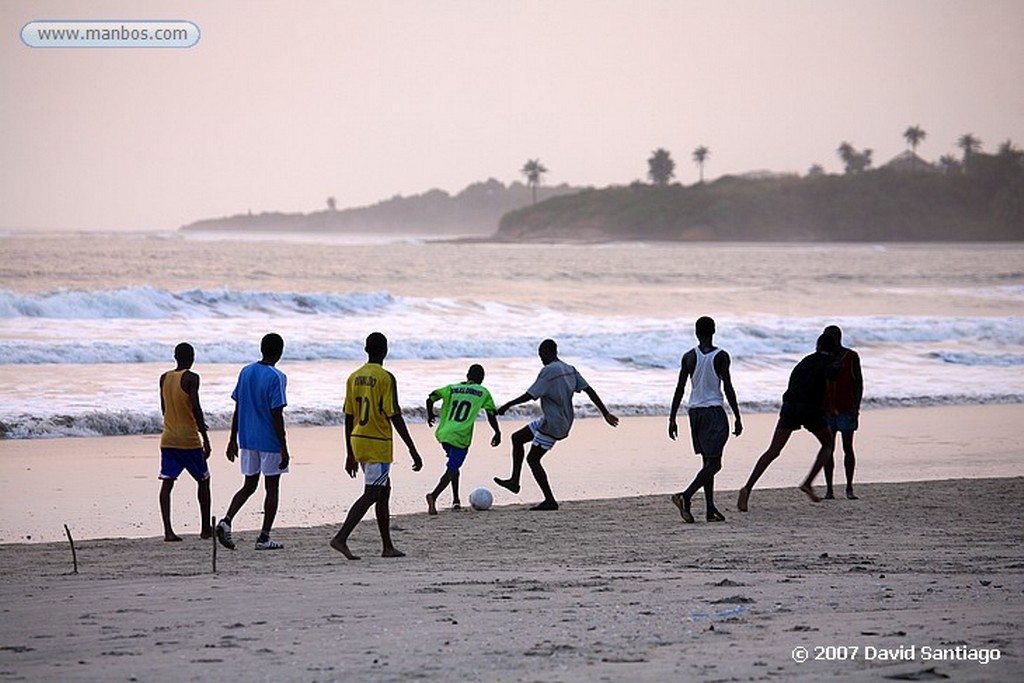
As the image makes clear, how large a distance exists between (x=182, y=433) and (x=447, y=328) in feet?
87.3

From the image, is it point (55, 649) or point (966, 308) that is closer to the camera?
point (55, 649)

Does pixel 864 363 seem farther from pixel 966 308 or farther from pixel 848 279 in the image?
pixel 848 279

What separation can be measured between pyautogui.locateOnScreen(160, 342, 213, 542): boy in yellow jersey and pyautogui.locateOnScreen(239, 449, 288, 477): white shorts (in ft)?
1.77

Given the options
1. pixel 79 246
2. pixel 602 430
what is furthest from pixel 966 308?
pixel 79 246

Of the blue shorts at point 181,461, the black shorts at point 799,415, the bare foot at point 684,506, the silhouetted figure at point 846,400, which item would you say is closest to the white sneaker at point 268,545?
the blue shorts at point 181,461

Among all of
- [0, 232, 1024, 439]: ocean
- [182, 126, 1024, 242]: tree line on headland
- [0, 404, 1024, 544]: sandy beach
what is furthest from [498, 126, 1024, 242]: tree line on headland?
→ [0, 404, 1024, 544]: sandy beach

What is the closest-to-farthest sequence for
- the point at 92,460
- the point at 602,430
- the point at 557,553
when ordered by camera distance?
the point at 557,553
the point at 92,460
the point at 602,430

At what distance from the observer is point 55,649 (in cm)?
605

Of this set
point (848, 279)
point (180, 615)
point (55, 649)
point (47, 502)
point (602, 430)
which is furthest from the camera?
point (848, 279)

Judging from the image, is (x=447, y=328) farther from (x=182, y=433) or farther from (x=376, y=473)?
(x=376, y=473)

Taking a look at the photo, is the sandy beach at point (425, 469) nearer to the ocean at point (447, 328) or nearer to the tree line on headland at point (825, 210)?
the ocean at point (447, 328)

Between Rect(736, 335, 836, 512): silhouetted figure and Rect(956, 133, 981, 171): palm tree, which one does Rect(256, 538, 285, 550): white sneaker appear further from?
Rect(956, 133, 981, 171): palm tree

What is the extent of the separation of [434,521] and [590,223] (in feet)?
536

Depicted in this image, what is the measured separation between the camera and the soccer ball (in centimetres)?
1140
